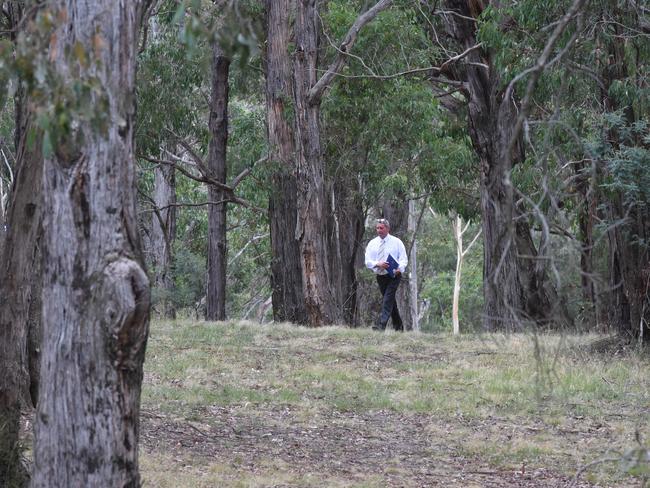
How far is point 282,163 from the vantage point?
1956cm

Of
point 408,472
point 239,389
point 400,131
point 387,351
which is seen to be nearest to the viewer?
point 408,472

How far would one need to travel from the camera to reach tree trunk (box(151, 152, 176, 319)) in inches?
1053

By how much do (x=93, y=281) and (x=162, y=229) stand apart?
21.2m

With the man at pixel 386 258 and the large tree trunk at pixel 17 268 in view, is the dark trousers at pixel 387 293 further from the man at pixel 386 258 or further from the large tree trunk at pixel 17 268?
the large tree trunk at pixel 17 268

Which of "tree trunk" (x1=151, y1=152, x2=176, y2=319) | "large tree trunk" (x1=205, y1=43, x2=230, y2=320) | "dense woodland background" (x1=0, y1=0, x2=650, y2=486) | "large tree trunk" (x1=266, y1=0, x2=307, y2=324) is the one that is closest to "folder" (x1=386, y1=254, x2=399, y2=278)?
"dense woodland background" (x1=0, y1=0, x2=650, y2=486)

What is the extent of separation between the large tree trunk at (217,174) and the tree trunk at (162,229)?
306 centimetres

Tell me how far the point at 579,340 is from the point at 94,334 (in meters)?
9.99

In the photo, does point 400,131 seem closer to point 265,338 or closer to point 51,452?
point 265,338

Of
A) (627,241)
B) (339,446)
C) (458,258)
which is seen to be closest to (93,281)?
(339,446)

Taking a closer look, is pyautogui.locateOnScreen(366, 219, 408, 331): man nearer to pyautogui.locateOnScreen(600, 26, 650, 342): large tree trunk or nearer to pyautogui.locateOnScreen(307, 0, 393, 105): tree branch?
pyautogui.locateOnScreen(307, 0, 393, 105): tree branch

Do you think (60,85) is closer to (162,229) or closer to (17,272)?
(17,272)

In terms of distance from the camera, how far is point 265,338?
47.6 feet

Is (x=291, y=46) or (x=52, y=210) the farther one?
(x=291, y=46)

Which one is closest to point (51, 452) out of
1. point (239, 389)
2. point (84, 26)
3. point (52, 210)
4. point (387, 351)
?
point (52, 210)
